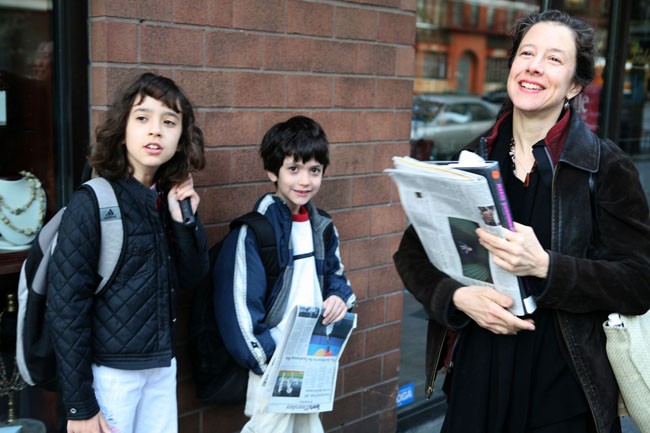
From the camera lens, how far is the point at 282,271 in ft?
8.96

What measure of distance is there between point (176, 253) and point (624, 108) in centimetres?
598

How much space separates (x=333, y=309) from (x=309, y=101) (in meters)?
1.05

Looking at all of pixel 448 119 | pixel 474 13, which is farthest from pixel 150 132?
pixel 474 13

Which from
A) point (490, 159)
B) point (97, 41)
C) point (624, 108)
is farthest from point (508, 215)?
point (624, 108)

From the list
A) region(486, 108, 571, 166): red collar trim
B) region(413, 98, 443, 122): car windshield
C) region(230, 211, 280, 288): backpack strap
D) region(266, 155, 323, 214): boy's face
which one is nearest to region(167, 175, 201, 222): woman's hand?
region(230, 211, 280, 288): backpack strap

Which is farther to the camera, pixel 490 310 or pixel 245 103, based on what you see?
pixel 245 103

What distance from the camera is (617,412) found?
2188mm

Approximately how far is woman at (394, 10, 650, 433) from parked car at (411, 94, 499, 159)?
5.02 meters

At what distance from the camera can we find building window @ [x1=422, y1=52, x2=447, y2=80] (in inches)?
331

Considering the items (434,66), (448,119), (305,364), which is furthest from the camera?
(434,66)

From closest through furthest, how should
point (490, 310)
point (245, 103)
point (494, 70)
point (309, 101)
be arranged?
point (490, 310) → point (245, 103) → point (309, 101) → point (494, 70)

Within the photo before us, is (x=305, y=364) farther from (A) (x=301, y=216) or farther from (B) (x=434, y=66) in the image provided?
(B) (x=434, y=66)

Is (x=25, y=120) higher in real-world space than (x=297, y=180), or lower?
higher

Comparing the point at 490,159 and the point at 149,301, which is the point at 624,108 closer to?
the point at 490,159
